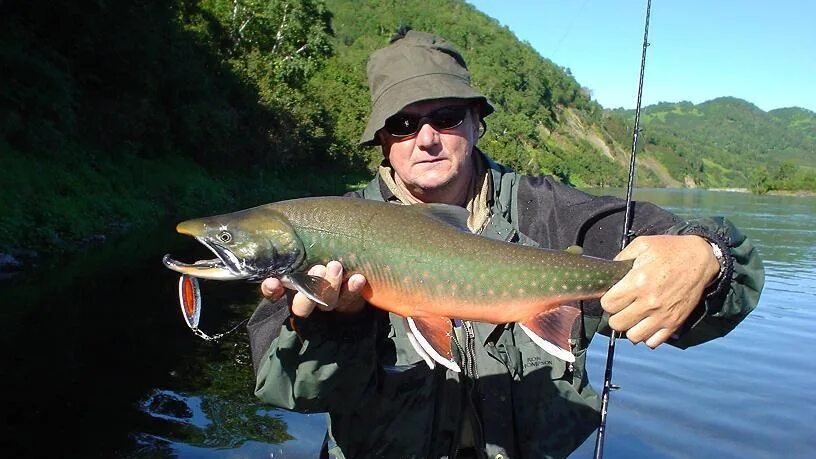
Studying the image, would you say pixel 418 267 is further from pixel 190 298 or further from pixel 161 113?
pixel 161 113

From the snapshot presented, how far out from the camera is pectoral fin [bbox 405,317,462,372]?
3086 millimetres

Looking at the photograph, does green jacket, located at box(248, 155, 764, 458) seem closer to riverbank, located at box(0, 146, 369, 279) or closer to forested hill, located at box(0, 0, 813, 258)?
forested hill, located at box(0, 0, 813, 258)

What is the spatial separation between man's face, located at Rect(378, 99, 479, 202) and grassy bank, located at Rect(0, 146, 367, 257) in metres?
13.2

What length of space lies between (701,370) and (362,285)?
8.90 metres

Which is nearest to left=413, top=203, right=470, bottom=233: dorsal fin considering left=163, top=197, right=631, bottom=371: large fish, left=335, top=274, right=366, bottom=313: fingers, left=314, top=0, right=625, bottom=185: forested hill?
left=163, top=197, right=631, bottom=371: large fish

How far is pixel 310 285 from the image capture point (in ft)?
9.86

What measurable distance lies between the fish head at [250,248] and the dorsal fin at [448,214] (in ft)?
2.02

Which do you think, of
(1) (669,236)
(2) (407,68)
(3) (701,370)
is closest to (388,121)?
(2) (407,68)

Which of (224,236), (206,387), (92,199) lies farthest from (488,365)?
(92,199)

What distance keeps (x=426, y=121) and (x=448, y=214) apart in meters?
0.79

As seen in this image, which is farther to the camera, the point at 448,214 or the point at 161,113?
the point at 161,113

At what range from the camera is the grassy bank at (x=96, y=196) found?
16.5 metres

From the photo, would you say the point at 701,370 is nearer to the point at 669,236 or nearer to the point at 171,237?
the point at 669,236

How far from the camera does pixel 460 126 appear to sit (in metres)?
3.97
